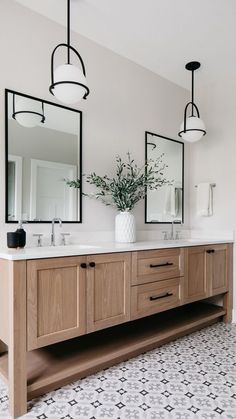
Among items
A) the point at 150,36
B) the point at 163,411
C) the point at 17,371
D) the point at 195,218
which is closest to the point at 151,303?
the point at 163,411

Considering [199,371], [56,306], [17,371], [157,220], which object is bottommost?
[199,371]

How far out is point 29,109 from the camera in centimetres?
212

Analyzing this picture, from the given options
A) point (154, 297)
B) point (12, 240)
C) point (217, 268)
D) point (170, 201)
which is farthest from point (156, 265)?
point (170, 201)

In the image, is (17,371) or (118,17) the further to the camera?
(118,17)

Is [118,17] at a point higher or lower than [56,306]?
higher

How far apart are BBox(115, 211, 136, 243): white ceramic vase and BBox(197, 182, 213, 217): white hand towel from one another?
3.70ft

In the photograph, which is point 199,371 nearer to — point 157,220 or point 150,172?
point 157,220

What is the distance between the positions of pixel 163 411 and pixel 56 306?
0.79 metres

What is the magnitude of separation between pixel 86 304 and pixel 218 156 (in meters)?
2.26

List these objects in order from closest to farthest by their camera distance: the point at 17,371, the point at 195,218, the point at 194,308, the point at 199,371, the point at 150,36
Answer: the point at 17,371, the point at 199,371, the point at 150,36, the point at 194,308, the point at 195,218

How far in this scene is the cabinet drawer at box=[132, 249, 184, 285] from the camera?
207 cm

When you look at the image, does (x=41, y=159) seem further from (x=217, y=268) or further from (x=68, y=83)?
(x=217, y=268)

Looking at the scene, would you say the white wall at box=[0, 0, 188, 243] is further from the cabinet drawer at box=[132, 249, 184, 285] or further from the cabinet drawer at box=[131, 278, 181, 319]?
the cabinet drawer at box=[131, 278, 181, 319]

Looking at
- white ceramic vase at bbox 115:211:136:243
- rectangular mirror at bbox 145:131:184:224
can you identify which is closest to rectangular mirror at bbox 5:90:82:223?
white ceramic vase at bbox 115:211:136:243
